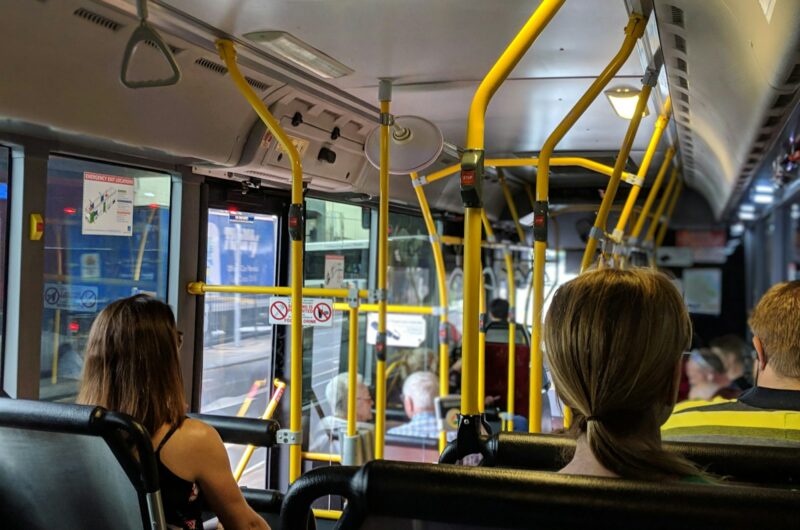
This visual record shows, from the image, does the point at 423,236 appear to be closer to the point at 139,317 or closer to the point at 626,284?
the point at 139,317

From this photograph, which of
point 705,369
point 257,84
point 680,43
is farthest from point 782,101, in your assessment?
point 705,369

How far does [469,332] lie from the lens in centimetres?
178

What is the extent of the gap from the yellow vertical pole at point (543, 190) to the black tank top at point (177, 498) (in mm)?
1161

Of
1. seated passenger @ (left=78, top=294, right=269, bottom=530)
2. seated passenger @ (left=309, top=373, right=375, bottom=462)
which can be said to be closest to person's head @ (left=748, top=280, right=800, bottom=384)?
seated passenger @ (left=78, top=294, right=269, bottom=530)

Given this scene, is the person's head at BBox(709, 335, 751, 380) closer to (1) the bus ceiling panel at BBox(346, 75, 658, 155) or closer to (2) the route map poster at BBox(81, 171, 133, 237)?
(1) the bus ceiling panel at BBox(346, 75, 658, 155)

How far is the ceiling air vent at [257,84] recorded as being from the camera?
318 centimetres

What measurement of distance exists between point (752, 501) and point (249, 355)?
3676 mm

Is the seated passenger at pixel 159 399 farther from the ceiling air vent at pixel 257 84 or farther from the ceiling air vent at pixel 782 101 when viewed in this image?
the ceiling air vent at pixel 782 101

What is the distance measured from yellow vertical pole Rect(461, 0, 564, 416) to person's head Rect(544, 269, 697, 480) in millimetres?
598

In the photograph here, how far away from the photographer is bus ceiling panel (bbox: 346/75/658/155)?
3.40m

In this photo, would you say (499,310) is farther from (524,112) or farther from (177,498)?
(177,498)

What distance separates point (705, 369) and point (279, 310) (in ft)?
10.8

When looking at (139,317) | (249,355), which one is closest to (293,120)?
(249,355)

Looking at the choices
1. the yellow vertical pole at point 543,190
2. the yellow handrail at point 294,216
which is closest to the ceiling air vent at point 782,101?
the yellow vertical pole at point 543,190
